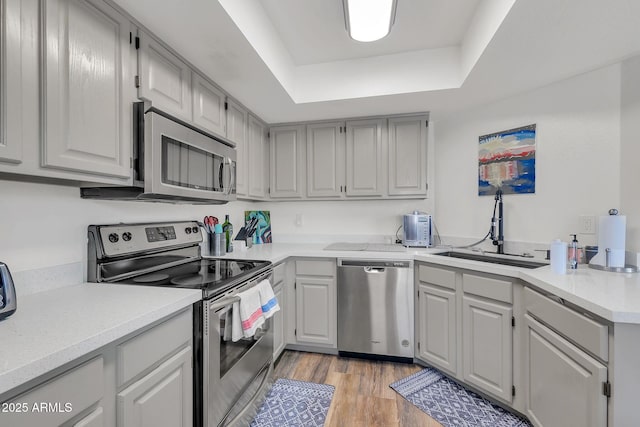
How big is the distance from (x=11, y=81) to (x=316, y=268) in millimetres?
1934

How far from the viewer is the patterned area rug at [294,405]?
1602 millimetres

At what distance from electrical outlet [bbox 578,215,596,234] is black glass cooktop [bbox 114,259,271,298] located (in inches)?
81.9

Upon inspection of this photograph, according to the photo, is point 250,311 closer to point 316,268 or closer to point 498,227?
point 316,268

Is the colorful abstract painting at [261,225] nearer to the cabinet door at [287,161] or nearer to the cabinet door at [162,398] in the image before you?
the cabinet door at [287,161]

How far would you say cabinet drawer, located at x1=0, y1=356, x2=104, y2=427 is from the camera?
615 mm

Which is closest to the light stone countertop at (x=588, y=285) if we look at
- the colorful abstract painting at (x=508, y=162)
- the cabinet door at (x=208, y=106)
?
the colorful abstract painting at (x=508, y=162)

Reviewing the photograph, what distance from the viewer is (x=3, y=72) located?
2.68ft

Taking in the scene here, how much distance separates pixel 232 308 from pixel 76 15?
52.9 inches

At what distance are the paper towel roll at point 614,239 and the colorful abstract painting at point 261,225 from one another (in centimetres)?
255

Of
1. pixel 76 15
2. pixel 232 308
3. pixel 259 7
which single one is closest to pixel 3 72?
pixel 76 15

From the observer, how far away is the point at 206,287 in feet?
4.00

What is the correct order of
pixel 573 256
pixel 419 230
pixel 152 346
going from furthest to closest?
pixel 419 230 → pixel 573 256 → pixel 152 346

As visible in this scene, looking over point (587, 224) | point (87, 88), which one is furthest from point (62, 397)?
point (587, 224)

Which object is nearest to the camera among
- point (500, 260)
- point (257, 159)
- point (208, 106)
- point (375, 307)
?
point (208, 106)
